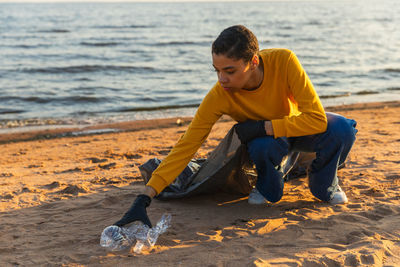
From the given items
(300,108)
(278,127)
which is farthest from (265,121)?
(300,108)

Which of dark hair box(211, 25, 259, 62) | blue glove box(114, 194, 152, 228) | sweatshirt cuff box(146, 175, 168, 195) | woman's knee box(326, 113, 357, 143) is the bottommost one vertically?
blue glove box(114, 194, 152, 228)

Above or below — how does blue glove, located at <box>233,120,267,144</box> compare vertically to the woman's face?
below

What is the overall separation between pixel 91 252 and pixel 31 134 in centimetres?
505

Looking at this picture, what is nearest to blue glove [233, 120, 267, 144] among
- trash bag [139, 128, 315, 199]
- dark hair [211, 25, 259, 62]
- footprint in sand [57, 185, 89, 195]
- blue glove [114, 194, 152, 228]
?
trash bag [139, 128, 315, 199]

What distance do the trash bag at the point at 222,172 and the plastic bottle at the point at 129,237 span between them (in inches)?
29.3

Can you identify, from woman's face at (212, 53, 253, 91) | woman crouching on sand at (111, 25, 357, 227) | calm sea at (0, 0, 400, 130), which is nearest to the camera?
woman's face at (212, 53, 253, 91)

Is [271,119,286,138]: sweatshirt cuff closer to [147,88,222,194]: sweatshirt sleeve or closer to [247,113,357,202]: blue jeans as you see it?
[247,113,357,202]: blue jeans

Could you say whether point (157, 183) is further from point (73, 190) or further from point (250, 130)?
point (73, 190)

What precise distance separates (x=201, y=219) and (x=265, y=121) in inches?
33.0

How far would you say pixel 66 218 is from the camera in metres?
3.32

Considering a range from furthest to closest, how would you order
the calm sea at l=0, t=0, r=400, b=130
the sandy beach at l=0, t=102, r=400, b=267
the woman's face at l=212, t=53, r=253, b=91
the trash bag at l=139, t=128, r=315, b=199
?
the calm sea at l=0, t=0, r=400, b=130
the trash bag at l=139, t=128, r=315, b=199
the woman's face at l=212, t=53, r=253, b=91
the sandy beach at l=0, t=102, r=400, b=267

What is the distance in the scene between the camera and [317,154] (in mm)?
3178

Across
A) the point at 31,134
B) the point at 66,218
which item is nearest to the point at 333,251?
the point at 66,218

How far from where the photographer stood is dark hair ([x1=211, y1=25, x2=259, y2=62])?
2.66 metres
